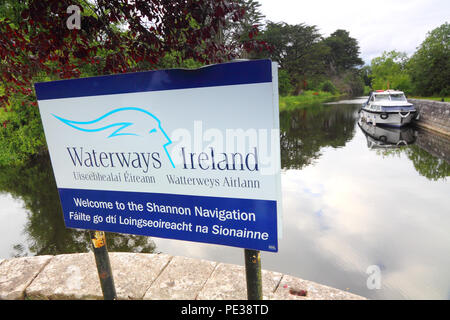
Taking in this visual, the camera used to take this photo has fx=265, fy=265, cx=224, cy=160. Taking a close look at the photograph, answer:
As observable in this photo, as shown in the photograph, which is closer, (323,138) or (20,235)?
(20,235)

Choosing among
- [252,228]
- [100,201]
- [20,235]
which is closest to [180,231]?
[252,228]

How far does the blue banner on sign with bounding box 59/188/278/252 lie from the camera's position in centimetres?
156

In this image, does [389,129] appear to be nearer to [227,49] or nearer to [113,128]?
[227,49]

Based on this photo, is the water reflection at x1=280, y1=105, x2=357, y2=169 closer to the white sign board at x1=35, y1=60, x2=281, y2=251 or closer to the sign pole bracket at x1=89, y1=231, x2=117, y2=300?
the sign pole bracket at x1=89, y1=231, x2=117, y2=300

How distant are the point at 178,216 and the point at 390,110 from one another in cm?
1868

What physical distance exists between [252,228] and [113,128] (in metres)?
1.14

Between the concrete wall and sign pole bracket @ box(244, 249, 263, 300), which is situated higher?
sign pole bracket @ box(244, 249, 263, 300)

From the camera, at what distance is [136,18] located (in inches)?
99.1

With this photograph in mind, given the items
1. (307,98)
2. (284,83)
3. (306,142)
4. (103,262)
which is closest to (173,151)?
(103,262)

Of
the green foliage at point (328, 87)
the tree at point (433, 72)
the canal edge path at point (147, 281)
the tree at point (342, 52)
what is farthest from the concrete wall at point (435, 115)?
the tree at point (342, 52)

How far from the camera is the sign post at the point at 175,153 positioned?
1469 mm

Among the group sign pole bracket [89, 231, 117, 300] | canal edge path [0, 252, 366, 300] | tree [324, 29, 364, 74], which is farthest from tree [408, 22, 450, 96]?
tree [324, 29, 364, 74]

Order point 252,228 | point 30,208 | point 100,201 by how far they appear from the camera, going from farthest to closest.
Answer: point 30,208 < point 100,201 < point 252,228

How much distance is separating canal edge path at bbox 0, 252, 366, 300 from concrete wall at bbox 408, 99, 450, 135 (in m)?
15.3
